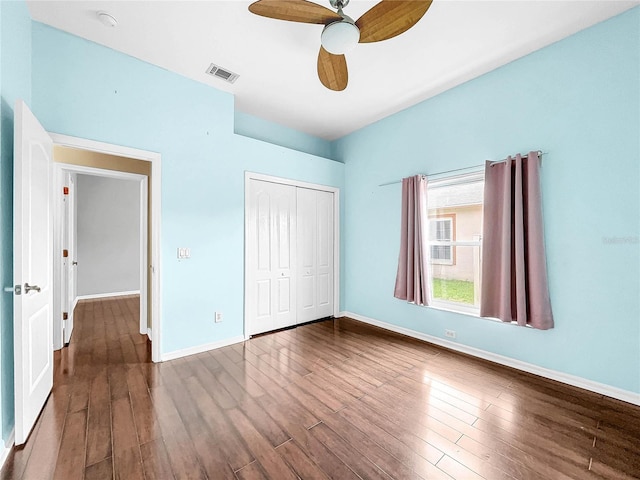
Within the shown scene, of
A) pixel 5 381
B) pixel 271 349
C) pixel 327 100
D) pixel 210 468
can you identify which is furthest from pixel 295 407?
pixel 327 100

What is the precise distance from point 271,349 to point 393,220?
92.7 inches

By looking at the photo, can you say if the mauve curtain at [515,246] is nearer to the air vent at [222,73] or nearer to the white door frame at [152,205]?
the air vent at [222,73]

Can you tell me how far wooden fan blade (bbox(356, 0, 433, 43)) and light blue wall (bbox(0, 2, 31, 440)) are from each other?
2196 millimetres

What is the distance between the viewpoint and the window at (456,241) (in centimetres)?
304

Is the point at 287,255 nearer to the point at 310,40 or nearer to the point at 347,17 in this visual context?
the point at 310,40

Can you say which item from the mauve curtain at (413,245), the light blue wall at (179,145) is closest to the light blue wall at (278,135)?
the light blue wall at (179,145)

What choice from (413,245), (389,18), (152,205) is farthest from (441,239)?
(152,205)

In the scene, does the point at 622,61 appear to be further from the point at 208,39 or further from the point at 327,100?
the point at 208,39

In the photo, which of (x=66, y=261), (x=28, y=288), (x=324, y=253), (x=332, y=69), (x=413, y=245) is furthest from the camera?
(x=324, y=253)

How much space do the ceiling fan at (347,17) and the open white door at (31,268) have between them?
1666 millimetres

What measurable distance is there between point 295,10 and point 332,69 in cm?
64

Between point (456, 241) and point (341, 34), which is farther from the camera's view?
point (456, 241)

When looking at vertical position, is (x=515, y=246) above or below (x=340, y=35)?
below

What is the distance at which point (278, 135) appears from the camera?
427 centimetres
